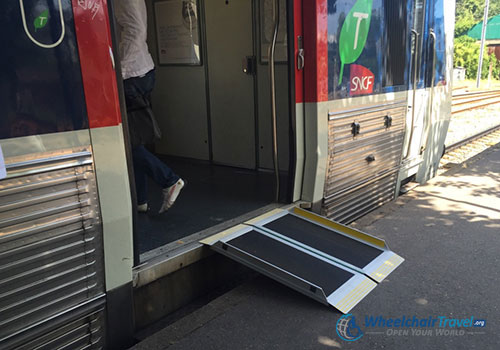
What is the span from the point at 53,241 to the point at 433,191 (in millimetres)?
5032

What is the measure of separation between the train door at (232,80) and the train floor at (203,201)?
10.4 inches

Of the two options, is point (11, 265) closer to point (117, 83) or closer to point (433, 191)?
point (117, 83)

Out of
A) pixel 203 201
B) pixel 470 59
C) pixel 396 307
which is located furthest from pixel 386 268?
pixel 470 59

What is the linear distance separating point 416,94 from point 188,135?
289cm

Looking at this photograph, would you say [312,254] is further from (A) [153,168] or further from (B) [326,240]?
(A) [153,168]

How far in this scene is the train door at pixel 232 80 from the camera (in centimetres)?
495

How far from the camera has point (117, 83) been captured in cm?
239

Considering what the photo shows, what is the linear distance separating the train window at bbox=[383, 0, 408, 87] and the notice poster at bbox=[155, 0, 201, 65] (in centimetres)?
216

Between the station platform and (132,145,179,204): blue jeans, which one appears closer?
the station platform

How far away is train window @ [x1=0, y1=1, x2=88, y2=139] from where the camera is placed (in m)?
1.92

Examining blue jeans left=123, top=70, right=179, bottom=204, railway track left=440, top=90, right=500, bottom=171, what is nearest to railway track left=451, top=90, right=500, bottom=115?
railway track left=440, top=90, right=500, bottom=171

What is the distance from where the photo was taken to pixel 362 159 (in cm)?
460

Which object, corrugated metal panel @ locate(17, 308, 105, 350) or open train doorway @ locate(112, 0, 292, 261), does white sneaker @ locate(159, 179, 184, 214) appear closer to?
open train doorway @ locate(112, 0, 292, 261)

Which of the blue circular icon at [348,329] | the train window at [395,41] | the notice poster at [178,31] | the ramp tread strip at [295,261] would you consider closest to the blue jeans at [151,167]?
the ramp tread strip at [295,261]
